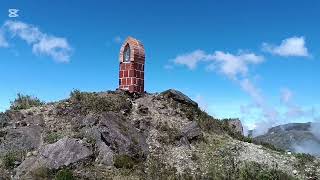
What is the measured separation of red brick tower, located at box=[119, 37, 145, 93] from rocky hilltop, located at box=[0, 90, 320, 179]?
718mm

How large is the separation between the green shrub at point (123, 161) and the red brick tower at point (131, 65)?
6701 mm

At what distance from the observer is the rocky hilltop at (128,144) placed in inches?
874

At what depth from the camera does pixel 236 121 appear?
1367 inches

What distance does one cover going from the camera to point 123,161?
2252 cm

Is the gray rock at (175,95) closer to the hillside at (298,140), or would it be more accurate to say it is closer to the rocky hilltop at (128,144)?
the rocky hilltop at (128,144)

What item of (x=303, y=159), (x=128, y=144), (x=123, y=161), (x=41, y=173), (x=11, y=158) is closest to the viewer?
(x=41, y=173)

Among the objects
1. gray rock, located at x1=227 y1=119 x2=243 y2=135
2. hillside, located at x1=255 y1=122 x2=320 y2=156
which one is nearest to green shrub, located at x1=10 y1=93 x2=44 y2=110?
gray rock, located at x1=227 y1=119 x2=243 y2=135

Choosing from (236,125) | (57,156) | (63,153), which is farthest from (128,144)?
(236,125)

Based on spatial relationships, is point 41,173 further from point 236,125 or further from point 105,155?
point 236,125

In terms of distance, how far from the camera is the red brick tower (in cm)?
2825

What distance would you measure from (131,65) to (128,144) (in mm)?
6092

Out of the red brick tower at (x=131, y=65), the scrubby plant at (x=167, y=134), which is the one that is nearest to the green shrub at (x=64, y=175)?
the scrubby plant at (x=167, y=134)

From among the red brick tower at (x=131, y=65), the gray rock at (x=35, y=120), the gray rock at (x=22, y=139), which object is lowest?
the gray rock at (x=22, y=139)

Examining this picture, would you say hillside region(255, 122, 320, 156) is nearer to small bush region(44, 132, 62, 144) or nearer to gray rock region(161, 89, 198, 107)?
gray rock region(161, 89, 198, 107)
